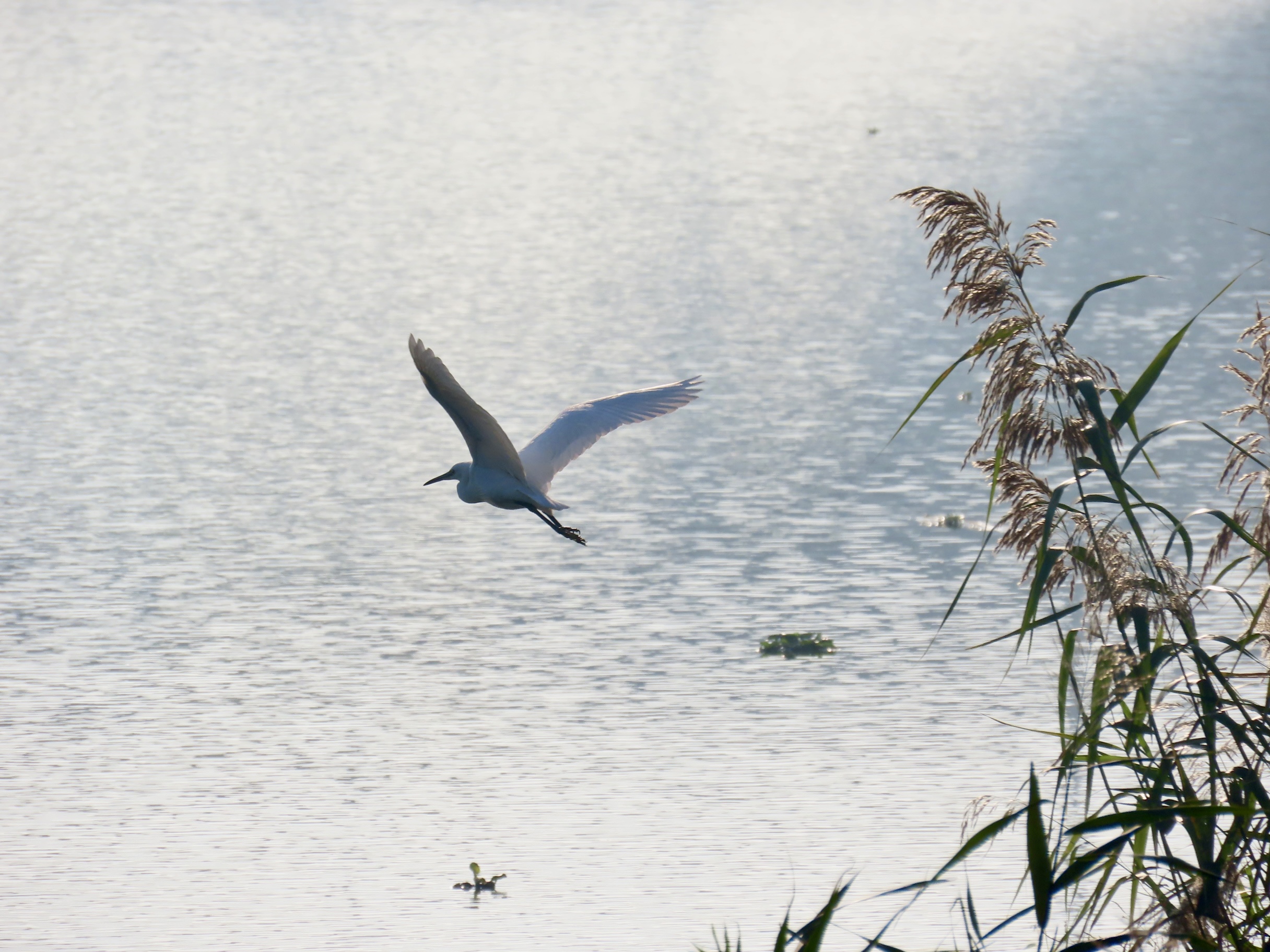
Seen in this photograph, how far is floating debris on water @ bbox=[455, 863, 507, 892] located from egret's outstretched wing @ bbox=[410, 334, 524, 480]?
6.51ft

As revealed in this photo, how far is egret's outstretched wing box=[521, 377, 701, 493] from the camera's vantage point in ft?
27.8

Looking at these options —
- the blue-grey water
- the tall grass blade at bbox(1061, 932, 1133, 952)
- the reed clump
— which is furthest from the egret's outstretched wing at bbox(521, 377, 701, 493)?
the tall grass blade at bbox(1061, 932, 1133, 952)

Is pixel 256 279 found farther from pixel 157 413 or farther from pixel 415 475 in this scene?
pixel 415 475

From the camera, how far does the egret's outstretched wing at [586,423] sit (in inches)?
333

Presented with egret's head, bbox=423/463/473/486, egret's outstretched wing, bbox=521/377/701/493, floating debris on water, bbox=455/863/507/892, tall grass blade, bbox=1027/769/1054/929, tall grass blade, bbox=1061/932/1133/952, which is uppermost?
egret's outstretched wing, bbox=521/377/701/493

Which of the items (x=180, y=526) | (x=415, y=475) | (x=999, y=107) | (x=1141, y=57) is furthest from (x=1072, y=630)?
(x=1141, y=57)

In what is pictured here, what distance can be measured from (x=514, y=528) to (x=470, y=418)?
865 cm

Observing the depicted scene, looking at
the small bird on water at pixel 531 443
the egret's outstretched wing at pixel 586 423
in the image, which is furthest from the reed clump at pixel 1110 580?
the egret's outstretched wing at pixel 586 423

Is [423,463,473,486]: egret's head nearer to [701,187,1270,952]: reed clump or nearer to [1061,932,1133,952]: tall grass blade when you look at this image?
[701,187,1270,952]: reed clump

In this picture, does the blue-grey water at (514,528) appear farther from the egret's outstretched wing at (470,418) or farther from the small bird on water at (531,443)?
the egret's outstretched wing at (470,418)

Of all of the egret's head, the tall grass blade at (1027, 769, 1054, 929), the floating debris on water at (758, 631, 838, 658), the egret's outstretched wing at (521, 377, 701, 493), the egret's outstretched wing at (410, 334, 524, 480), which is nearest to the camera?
the tall grass blade at (1027, 769, 1054, 929)

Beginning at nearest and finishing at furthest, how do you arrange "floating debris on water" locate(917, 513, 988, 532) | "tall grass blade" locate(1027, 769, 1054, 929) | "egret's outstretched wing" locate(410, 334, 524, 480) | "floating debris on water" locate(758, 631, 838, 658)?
"tall grass blade" locate(1027, 769, 1054, 929) < "egret's outstretched wing" locate(410, 334, 524, 480) < "floating debris on water" locate(758, 631, 838, 658) < "floating debris on water" locate(917, 513, 988, 532)

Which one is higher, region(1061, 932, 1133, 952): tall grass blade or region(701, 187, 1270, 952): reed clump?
region(701, 187, 1270, 952): reed clump

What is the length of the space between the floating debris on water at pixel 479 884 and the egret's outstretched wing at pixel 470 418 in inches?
78.1
